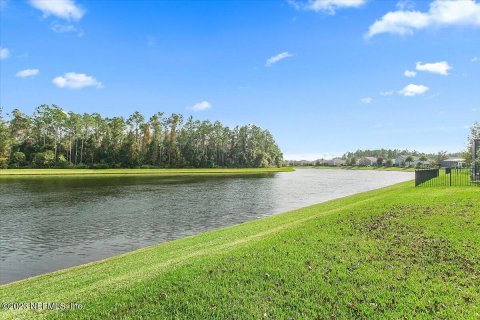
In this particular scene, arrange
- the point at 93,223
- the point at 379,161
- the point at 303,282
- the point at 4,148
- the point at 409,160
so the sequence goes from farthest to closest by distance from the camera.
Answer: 1. the point at 379,161
2. the point at 409,160
3. the point at 4,148
4. the point at 93,223
5. the point at 303,282

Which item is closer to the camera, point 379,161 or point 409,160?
point 409,160

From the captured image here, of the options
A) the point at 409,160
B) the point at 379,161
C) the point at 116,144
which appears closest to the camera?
the point at 116,144

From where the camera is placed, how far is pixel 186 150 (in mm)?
120812

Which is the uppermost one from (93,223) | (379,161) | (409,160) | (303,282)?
(409,160)

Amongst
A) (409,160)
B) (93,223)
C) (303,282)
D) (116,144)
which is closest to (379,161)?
(409,160)

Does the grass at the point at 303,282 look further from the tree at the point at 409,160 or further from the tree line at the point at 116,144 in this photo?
the tree at the point at 409,160

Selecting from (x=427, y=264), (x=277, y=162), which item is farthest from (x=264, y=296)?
(x=277, y=162)

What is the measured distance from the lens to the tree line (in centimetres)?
9619

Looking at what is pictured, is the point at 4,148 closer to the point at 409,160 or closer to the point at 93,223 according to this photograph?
the point at 93,223

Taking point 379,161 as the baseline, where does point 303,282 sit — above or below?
below

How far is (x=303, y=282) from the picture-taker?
664 centimetres

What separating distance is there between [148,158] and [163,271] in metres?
110

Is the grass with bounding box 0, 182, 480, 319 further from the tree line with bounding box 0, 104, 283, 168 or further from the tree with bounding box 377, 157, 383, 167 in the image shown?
the tree with bounding box 377, 157, 383, 167

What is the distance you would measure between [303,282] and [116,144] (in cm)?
11002
